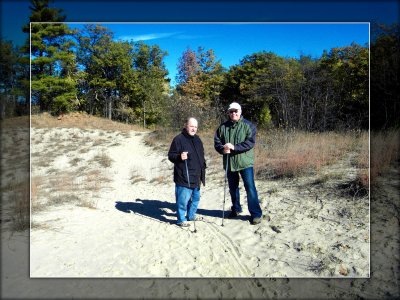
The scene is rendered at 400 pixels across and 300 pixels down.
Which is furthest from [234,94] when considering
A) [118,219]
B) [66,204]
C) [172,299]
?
[66,204]

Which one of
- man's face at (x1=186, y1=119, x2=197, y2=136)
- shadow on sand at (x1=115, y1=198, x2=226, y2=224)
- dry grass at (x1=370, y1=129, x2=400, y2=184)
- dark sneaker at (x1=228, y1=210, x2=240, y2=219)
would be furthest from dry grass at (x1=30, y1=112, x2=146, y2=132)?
dry grass at (x1=370, y1=129, x2=400, y2=184)

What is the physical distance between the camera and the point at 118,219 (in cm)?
485

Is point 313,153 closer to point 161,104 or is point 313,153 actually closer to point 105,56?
point 161,104

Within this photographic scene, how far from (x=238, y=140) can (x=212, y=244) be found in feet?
5.00

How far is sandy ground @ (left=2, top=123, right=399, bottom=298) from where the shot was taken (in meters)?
3.20

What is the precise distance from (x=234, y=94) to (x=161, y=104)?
1227mm

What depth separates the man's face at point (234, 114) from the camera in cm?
449

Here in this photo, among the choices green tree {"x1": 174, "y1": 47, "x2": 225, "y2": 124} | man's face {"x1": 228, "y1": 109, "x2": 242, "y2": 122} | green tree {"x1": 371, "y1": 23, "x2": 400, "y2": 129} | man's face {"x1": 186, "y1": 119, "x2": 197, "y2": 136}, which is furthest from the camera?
man's face {"x1": 186, "y1": 119, "x2": 197, "y2": 136}

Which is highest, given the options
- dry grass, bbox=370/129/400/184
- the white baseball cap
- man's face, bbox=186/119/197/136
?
the white baseball cap

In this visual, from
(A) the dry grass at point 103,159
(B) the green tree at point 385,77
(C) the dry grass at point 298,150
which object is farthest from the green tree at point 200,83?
(A) the dry grass at point 103,159

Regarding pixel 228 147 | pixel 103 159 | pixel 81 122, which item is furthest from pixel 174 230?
pixel 103 159

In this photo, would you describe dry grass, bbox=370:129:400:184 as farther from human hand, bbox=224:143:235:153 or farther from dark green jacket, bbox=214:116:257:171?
human hand, bbox=224:143:235:153

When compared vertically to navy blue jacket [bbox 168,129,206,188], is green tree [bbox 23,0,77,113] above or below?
above

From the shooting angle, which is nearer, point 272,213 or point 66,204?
point 272,213
